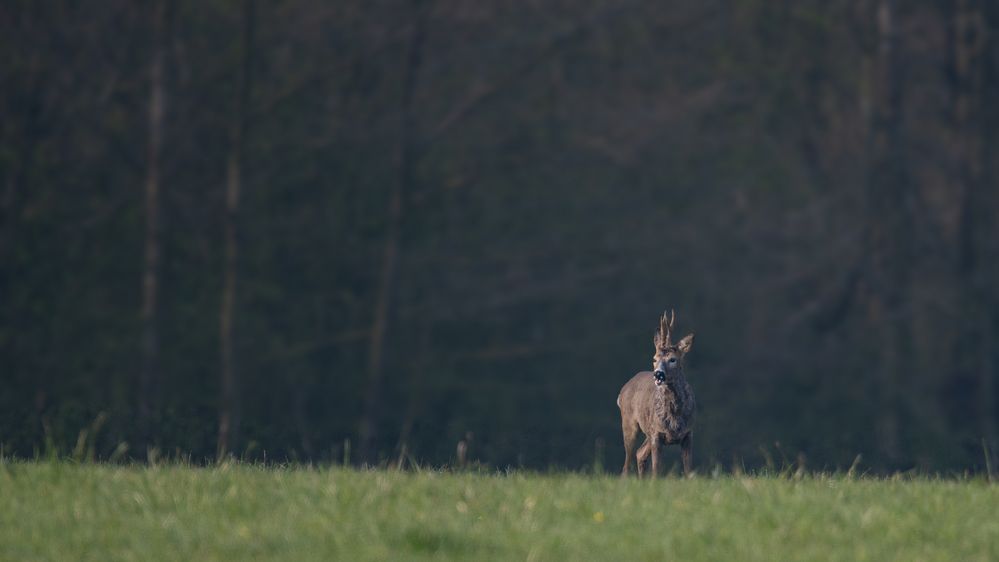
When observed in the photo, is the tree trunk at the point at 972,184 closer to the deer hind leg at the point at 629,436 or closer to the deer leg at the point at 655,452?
the deer hind leg at the point at 629,436

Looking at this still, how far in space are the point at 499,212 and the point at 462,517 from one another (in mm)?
25481

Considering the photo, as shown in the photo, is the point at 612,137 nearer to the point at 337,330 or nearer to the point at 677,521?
the point at 337,330

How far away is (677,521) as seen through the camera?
30.9 feet

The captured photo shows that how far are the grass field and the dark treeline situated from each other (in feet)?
46.9

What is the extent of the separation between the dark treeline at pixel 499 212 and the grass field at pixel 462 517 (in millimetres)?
14307

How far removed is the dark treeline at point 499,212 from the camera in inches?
1179

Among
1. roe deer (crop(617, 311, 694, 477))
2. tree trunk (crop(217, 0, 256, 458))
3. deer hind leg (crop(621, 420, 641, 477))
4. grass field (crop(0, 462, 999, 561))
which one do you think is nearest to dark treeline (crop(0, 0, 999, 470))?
tree trunk (crop(217, 0, 256, 458))

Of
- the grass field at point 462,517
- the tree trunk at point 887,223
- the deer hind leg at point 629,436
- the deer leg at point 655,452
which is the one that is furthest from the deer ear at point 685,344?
the tree trunk at point 887,223

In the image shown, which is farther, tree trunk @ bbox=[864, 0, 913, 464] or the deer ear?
tree trunk @ bbox=[864, 0, 913, 464]

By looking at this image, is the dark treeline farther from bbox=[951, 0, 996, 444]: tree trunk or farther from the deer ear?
the deer ear

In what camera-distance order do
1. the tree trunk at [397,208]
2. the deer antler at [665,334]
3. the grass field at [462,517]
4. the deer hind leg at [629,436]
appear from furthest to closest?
1. the tree trunk at [397,208]
2. the deer hind leg at [629,436]
3. the deer antler at [665,334]
4. the grass field at [462,517]

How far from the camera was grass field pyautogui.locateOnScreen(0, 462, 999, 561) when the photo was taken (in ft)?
28.2

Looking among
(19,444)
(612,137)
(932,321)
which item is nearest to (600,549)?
(19,444)

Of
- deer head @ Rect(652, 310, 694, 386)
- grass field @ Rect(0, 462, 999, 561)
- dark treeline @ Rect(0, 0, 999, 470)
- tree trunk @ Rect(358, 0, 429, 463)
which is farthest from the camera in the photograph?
tree trunk @ Rect(358, 0, 429, 463)
